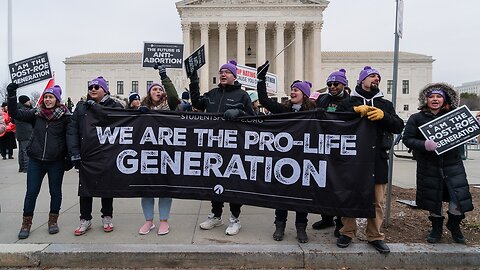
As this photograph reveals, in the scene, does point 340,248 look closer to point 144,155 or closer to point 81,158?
point 144,155

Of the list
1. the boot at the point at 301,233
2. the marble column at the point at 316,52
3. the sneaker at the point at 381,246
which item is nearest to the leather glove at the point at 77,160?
the boot at the point at 301,233

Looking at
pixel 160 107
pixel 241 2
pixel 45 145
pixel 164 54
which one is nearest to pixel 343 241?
pixel 160 107

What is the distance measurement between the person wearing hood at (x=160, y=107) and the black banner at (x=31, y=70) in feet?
7.02

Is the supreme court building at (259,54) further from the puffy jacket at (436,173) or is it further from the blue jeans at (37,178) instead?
the puffy jacket at (436,173)

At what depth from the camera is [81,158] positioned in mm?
4930

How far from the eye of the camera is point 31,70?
20.0 ft

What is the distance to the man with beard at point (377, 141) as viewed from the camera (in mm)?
4266

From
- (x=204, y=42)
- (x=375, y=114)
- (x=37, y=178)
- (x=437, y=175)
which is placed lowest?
(x=37, y=178)

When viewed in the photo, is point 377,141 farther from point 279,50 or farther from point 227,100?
point 279,50

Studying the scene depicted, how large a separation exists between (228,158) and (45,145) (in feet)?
7.89

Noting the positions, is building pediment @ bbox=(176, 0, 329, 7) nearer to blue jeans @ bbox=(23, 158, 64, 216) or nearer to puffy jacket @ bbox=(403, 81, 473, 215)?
blue jeans @ bbox=(23, 158, 64, 216)

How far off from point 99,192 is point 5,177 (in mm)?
6327

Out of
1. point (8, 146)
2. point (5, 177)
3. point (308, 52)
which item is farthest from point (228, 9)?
point (5, 177)

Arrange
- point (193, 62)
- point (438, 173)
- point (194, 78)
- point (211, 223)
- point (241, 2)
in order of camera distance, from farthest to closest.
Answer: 1. point (241, 2)
2. point (193, 62)
3. point (194, 78)
4. point (211, 223)
5. point (438, 173)
